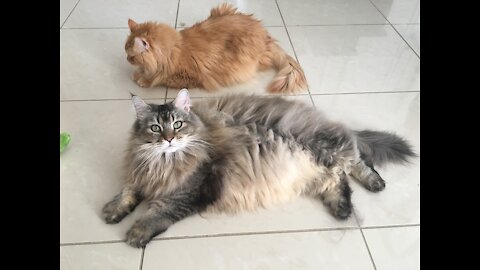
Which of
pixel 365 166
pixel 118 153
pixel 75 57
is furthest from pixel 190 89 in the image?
pixel 365 166

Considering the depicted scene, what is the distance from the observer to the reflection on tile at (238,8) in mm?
2584

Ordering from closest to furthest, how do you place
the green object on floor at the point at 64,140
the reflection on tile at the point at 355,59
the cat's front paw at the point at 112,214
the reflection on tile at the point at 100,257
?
1. the reflection on tile at the point at 100,257
2. the cat's front paw at the point at 112,214
3. the green object on floor at the point at 64,140
4. the reflection on tile at the point at 355,59

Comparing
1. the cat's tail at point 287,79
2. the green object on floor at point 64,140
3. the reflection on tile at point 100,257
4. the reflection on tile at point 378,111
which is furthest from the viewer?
the cat's tail at point 287,79

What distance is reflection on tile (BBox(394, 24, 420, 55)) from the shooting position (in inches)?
92.8

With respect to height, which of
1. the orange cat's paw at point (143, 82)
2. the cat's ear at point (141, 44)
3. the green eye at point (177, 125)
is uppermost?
the green eye at point (177, 125)

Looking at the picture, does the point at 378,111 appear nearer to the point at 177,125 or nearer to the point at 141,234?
the point at 177,125

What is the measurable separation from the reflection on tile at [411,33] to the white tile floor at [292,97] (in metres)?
0.01

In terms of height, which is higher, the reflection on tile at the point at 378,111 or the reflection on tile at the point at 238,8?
the reflection on tile at the point at 378,111

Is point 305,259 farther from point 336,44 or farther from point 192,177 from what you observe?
point 336,44

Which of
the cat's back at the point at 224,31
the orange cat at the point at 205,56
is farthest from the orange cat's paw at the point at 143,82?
the cat's back at the point at 224,31

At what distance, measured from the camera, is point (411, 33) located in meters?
2.47

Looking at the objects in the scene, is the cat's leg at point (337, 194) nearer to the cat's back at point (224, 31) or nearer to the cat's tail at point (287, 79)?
the cat's tail at point (287, 79)

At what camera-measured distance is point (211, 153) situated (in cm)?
131

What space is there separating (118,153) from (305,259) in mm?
943
